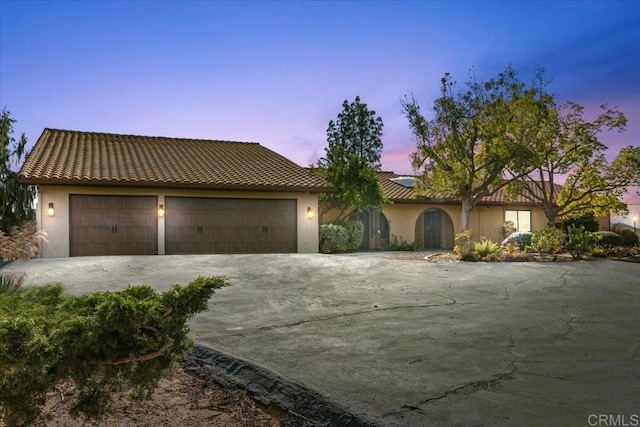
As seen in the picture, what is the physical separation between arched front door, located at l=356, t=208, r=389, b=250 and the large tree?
3.75 m

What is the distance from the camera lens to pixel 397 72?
16297 millimetres

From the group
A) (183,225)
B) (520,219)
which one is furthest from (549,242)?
A: (183,225)

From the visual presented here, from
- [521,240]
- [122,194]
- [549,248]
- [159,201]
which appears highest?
[122,194]

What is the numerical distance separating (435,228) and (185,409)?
2422cm

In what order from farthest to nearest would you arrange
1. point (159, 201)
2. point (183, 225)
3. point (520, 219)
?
point (520, 219) < point (183, 225) < point (159, 201)

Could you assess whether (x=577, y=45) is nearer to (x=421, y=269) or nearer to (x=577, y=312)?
(x=421, y=269)

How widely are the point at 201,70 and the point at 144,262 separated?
20.9 ft

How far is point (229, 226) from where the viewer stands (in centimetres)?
1756

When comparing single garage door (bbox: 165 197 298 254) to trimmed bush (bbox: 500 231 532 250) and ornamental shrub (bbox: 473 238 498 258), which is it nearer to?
ornamental shrub (bbox: 473 238 498 258)

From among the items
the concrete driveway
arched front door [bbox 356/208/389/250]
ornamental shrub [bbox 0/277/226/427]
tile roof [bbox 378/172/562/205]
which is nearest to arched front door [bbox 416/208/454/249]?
tile roof [bbox 378/172/562/205]

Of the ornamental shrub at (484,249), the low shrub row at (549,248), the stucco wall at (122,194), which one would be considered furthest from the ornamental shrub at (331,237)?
the ornamental shrub at (484,249)

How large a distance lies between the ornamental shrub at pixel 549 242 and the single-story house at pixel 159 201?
27.1 feet

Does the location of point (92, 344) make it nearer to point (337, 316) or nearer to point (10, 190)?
point (337, 316)

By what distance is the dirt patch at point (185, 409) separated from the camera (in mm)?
3285
